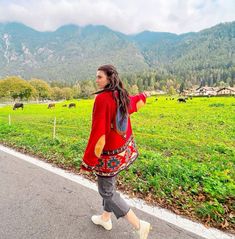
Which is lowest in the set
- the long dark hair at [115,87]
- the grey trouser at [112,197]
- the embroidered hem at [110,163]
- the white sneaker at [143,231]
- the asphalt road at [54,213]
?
the asphalt road at [54,213]

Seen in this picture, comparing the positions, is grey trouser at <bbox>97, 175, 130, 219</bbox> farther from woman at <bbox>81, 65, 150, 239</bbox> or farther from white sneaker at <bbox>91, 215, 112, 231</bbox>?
white sneaker at <bbox>91, 215, 112, 231</bbox>

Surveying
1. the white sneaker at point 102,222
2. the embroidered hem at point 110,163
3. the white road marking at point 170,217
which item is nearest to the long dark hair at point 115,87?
the embroidered hem at point 110,163

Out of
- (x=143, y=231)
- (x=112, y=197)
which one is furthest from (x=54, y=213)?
(x=143, y=231)

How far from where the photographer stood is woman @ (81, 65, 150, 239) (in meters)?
2.67

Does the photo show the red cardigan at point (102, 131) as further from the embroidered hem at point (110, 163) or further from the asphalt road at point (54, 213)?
the asphalt road at point (54, 213)

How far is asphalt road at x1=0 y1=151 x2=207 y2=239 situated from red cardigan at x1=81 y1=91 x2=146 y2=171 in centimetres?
115

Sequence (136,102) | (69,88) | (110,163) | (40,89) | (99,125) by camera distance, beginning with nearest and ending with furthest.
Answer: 1. (99,125)
2. (110,163)
3. (136,102)
4. (40,89)
5. (69,88)

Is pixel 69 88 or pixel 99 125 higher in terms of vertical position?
pixel 99 125

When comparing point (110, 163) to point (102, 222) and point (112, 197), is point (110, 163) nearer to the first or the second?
point (112, 197)

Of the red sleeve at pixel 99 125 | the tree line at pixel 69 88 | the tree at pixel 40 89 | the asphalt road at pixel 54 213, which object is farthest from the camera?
the tree at pixel 40 89

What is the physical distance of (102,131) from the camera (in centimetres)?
265

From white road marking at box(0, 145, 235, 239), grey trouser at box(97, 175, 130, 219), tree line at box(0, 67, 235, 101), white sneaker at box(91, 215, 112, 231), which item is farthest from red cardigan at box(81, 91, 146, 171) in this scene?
tree line at box(0, 67, 235, 101)

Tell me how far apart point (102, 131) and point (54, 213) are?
6.37 feet

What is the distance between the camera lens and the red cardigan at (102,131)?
2646 millimetres
